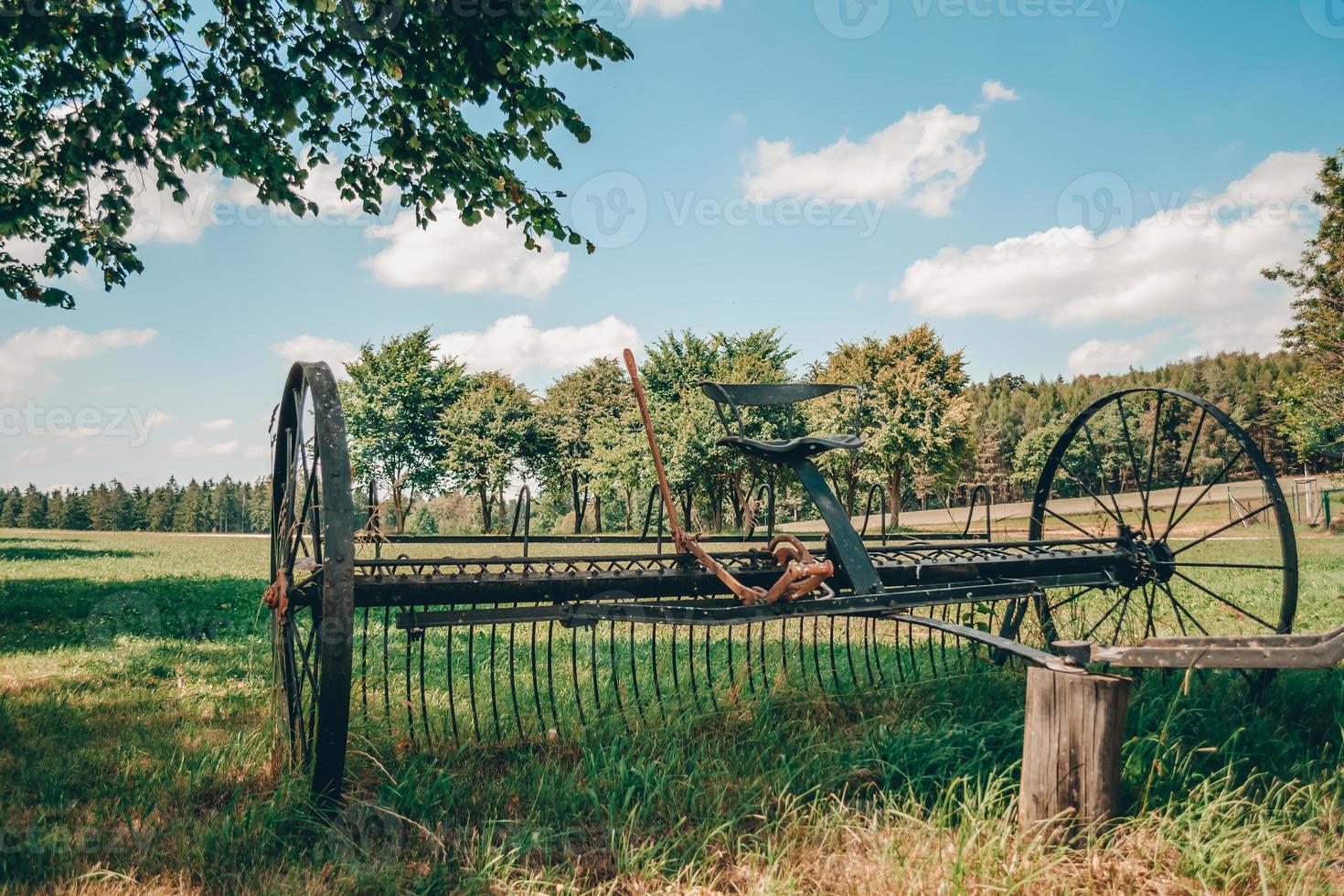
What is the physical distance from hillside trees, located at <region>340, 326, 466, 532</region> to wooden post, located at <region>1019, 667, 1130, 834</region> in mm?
35302

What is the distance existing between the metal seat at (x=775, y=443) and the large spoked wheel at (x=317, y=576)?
4.95 ft

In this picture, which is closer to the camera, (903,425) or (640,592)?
(640,592)

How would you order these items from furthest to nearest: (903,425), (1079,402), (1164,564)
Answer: (1079,402)
(903,425)
(1164,564)

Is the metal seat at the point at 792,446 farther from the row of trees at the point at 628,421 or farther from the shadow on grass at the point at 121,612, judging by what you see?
the row of trees at the point at 628,421

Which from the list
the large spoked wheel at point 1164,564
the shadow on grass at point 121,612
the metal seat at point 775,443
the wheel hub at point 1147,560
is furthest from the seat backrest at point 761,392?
the shadow on grass at point 121,612

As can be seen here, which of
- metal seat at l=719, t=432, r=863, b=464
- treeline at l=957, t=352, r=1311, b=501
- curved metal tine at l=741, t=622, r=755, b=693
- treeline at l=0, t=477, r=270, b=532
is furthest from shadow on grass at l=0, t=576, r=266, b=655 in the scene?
treeline at l=0, t=477, r=270, b=532

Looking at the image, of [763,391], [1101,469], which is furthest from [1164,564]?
[763,391]

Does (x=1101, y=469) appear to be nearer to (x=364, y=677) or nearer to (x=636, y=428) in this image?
(x=364, y=677)

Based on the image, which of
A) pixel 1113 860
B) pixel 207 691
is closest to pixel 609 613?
pixel 1113 860

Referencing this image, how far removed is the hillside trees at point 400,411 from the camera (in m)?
36.2

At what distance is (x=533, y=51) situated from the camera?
18.2 ft

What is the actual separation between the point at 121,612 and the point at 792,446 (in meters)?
8.24

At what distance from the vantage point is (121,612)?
7.95 meters
